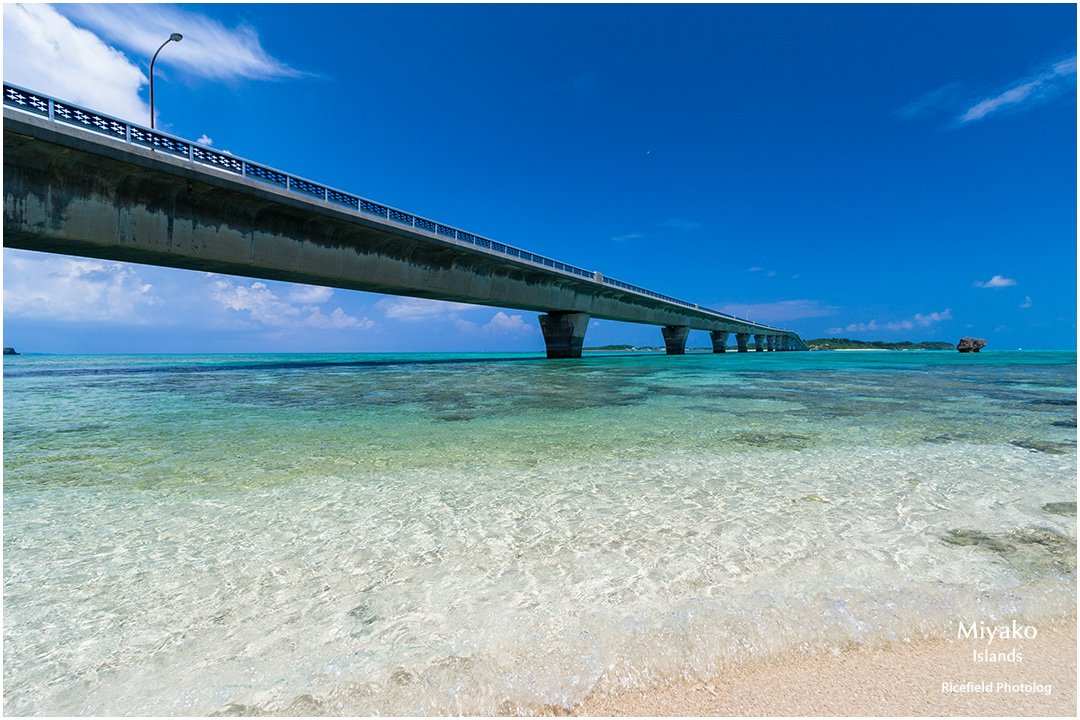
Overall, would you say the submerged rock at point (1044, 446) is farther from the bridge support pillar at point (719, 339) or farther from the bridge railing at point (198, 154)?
the bridge support pillar at point (719, 339)

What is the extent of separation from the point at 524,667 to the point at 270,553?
2005 millimetres

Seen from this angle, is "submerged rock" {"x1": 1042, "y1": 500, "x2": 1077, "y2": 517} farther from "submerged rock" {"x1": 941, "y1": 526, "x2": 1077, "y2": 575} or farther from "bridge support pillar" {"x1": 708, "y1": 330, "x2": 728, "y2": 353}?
"bridge support pillar" {"x1": 708, "y1": 330, "x2": 728, "y2": 353}

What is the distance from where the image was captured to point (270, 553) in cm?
292

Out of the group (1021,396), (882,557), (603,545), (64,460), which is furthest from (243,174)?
(1021,396)

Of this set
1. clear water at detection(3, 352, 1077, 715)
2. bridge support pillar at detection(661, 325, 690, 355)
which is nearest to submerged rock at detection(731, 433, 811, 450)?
clear water at detection(3, 352, 1077, 715)

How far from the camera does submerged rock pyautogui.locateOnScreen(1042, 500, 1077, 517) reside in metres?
3.39

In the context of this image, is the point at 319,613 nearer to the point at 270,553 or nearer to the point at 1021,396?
the point at 270,553

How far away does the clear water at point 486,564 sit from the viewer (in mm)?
1860

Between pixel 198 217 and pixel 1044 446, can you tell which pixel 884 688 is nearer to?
pixel 1044 446

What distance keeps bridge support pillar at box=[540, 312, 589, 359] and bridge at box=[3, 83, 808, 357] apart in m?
12.1

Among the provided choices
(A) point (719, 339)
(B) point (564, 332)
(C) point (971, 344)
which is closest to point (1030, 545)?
(B) point (564, 332)

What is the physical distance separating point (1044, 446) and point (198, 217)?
25105 millimetres

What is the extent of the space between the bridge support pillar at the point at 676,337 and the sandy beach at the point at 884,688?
64641 mm

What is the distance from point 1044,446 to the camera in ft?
18.8
